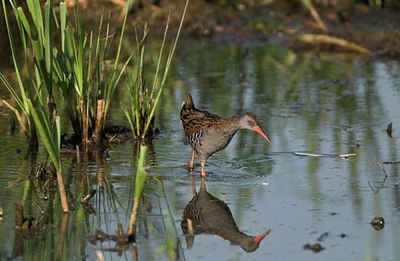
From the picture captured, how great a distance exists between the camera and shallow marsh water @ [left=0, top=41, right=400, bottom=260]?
6617 millimetres

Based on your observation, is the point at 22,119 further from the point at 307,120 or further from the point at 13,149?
the point at 307,120

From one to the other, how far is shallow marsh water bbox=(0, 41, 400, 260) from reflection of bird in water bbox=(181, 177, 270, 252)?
6 centimetres

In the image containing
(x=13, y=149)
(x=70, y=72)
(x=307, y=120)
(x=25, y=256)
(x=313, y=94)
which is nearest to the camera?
(x=25, y=256)

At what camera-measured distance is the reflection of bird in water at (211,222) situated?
672 cm

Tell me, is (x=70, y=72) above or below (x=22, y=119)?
above

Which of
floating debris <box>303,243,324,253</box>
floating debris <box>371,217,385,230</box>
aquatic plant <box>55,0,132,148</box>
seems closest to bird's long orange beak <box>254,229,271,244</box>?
floating debris <box>303,243,324,253</box>

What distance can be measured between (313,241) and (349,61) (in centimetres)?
716

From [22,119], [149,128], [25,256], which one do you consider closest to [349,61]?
[149,128]

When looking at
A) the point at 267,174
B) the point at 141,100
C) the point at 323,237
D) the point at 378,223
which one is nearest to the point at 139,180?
the point at 323,237

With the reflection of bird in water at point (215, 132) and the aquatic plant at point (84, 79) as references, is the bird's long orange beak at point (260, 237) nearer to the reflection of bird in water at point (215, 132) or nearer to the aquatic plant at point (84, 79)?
the reflection of bird in water at point (215, 132)

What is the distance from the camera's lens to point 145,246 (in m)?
6.54

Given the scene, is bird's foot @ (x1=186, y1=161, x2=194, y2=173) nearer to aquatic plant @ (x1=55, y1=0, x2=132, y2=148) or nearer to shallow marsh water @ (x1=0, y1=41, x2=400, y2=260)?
shallow marsh water @ (x1=0, y1=41, x2=400, y2=260)

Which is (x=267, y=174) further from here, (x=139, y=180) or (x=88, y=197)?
(x=139, y=180)

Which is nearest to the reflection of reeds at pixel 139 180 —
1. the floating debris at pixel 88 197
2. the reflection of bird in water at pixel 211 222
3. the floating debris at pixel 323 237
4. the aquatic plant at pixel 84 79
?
the reflection of bird in water at pixel 211 222
